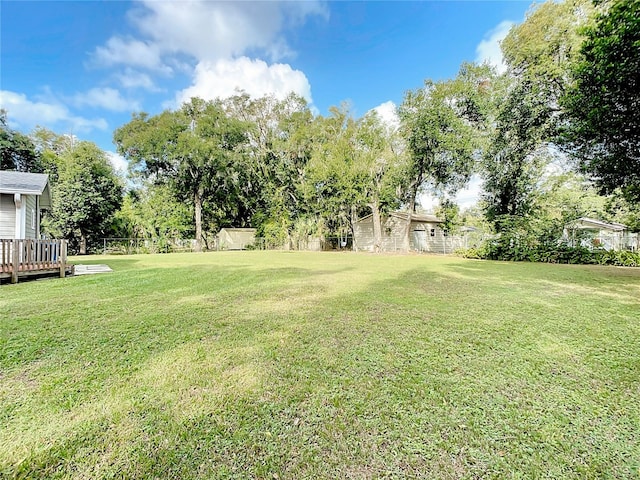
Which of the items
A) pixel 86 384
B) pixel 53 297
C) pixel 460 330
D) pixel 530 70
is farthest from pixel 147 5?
pixel 530 70

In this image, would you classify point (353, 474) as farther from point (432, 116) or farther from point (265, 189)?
point (265, 189)

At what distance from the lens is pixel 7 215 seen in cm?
899

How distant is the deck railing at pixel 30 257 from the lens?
6.27 metres

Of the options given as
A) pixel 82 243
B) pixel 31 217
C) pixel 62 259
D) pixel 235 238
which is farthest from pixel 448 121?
pixel 82 243

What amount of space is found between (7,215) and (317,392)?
11.8 metres

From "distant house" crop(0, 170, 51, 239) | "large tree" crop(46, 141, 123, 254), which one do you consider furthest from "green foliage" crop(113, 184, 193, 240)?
"distant house" crop(0, 170, 51, 239)

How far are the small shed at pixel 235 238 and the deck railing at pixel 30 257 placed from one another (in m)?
20.3

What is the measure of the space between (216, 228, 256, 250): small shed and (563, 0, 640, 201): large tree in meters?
23.6

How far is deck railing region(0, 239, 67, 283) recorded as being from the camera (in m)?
6.27

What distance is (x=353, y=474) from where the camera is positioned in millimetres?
1416

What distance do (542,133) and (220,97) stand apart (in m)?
24.9

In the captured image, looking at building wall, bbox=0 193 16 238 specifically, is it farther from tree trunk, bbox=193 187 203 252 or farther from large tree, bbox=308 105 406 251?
tree trunk, bbox=193 187 203 252

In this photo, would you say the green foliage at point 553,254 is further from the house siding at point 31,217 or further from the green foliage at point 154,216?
the green foliage at point 154,216

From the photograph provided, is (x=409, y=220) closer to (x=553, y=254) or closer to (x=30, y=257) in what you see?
(x=553, y=254)
